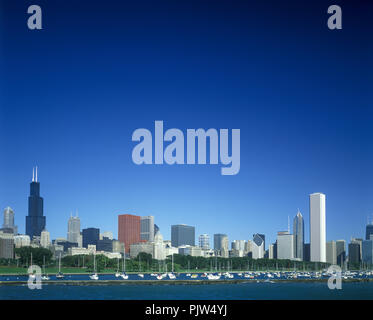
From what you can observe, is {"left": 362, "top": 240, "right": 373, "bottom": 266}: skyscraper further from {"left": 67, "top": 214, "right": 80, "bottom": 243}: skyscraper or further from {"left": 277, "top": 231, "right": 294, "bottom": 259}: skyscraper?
{"left": 67, "top": 214, "right": 80, "bottom": 243}: skyscraper

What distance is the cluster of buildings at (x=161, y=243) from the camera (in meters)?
49.7

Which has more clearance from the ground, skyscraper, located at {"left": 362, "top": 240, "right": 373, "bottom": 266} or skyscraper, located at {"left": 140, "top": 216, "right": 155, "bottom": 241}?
skyscraper, located at {"left": 140, "top": 216, "right": 155, "bottom": 241}

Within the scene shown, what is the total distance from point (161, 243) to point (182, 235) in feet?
18.8

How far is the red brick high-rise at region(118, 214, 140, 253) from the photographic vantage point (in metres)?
72.5

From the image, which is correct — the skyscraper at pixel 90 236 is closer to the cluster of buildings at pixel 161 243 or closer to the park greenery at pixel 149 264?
the cluster of buildings at pixel 161 243

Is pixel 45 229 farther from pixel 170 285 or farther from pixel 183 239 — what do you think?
pixel 170 285

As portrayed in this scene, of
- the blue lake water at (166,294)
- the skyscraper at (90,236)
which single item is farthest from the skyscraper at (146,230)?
the blue lake water at (166,294)

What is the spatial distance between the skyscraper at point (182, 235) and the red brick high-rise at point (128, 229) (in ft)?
16.0

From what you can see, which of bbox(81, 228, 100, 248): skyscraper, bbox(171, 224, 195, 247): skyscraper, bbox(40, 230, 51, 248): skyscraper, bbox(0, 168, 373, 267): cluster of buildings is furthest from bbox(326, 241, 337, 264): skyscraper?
bbox(81, 228, 100, 248): skyscraper

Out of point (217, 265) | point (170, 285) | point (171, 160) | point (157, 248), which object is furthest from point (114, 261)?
point (171, 160)

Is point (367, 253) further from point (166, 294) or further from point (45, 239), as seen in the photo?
point (45, 239)

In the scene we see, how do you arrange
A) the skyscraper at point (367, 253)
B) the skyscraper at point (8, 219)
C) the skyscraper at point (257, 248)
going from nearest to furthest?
1. the skyscraper at point (8, 219)
2. the skyscraper at point (367, 253)
3. the skyscraper at point (257, 248)

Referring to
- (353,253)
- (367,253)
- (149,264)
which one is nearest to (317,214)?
(149,264)
